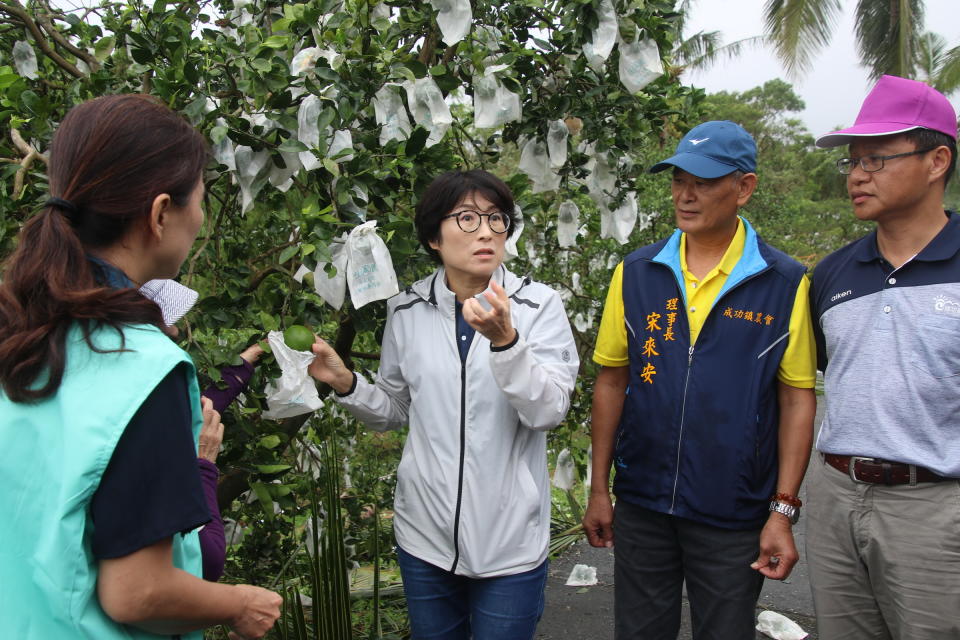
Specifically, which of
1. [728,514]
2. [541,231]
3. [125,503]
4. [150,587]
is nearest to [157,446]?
[125,503]

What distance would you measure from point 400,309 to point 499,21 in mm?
923

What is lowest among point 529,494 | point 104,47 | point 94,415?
point 529,494

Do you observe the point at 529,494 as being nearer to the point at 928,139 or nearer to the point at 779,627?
the point at 928,139

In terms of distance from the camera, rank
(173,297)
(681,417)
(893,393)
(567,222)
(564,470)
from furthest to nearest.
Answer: (564,470) → (567,222) → (681,417) → (893,393) → (173,297)

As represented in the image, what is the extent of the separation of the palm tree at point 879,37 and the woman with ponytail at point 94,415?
13.5 metres

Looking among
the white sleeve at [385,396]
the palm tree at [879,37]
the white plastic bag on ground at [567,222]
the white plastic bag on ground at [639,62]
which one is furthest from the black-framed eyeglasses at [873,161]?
the palm tree at [879,37]

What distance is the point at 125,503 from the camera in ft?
3.62

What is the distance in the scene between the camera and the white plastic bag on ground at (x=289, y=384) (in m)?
1.93

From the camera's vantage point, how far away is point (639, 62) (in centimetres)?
232

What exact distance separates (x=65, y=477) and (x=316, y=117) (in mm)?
1103

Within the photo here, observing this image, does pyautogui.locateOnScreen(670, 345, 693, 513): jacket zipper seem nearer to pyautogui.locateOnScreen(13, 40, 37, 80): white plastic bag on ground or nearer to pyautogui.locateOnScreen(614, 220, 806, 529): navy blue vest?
pyautogui.locateOnScreen(614, 220, 806, 529): navy blue vest

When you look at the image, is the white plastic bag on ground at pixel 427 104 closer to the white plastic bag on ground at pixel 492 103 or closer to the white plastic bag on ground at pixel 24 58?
the white plastic bag on ground at pixel 492 103

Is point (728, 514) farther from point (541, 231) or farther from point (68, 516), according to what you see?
point (541, 231)

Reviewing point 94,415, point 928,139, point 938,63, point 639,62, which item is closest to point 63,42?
point 639,62
